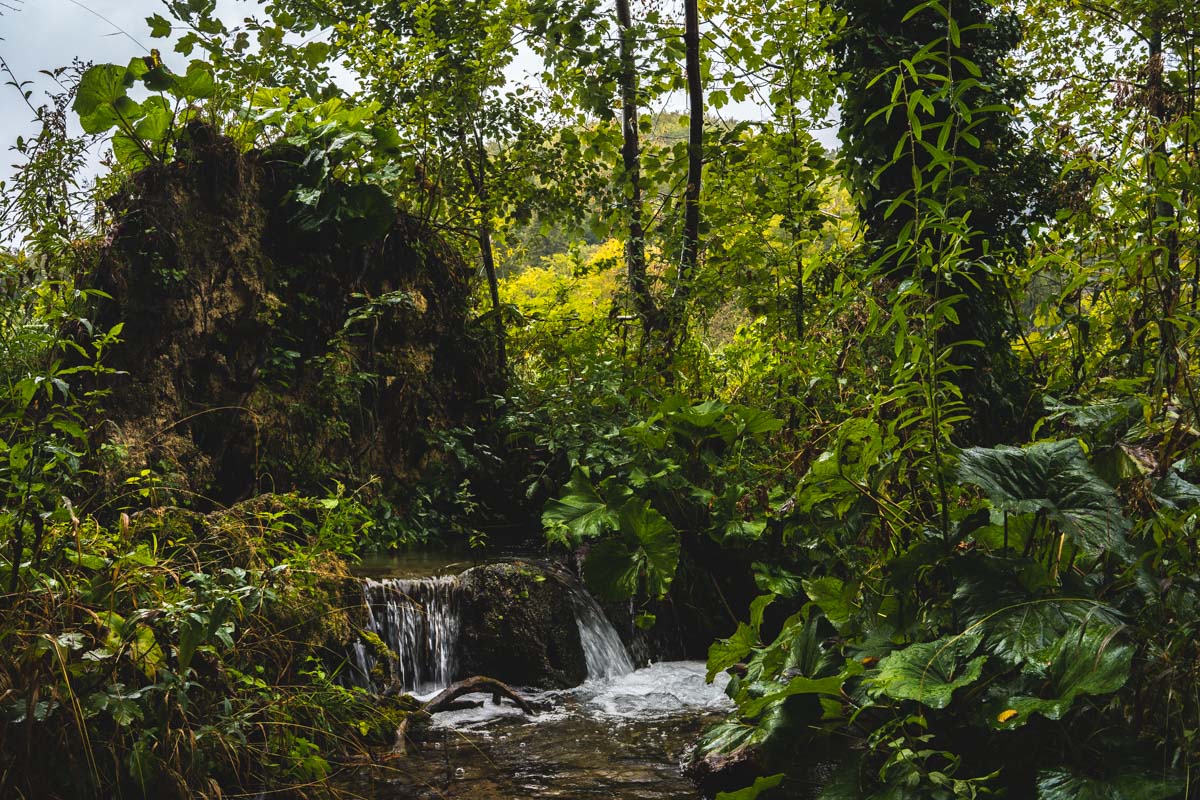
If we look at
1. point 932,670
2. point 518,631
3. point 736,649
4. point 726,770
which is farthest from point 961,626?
point 518,631

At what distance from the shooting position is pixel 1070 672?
7.04 ft

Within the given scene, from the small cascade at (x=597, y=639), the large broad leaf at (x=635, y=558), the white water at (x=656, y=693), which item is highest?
the large broad leaf at (x=635, y=558)

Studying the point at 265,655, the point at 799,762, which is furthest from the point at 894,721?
the point at 265,655

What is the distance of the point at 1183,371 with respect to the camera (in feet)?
7.55

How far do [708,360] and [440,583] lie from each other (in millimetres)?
3565

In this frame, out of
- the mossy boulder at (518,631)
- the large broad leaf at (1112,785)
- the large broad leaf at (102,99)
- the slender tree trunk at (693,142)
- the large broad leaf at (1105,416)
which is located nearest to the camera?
the large broad leaf at (1112,785)

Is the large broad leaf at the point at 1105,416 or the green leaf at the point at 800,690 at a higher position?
the large broad leaf at the point at 1105,416

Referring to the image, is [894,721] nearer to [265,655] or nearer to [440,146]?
[265,655]

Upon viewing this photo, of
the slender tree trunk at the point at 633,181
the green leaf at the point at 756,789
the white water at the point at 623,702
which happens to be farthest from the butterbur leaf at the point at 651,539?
the slender tree trunk at the point at 633,181

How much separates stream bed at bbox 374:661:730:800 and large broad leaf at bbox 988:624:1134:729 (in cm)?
176

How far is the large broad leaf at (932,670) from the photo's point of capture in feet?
7.34

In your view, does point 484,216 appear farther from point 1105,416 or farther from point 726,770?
point 1105,416

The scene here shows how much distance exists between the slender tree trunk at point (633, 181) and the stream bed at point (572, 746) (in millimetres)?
3820

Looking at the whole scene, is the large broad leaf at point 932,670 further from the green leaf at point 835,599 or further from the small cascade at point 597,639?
the small cascade at point 597,639
